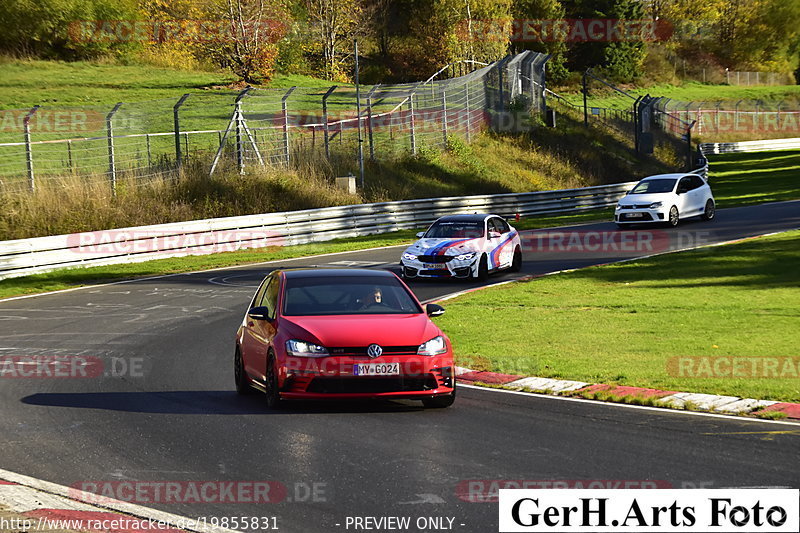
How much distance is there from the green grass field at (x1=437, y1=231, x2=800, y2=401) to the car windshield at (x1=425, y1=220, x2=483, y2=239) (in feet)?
6.73

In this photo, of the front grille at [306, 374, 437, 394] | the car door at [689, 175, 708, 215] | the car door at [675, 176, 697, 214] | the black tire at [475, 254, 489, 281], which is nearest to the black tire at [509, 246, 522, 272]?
the black tire at [475, 254, 489, 281]

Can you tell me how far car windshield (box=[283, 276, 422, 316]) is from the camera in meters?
11.3

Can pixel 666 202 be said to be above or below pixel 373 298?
below

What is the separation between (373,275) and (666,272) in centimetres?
1215

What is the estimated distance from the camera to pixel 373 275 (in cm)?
1207

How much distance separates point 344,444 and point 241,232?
22213 millimetres

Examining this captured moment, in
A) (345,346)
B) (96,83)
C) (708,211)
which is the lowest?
(708,211)

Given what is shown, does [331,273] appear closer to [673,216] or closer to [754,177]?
[673,216]

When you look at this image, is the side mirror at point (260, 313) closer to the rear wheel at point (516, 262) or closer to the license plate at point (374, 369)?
the license plate at point (374, 369)

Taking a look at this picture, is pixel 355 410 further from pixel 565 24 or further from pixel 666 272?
pixel 565 24

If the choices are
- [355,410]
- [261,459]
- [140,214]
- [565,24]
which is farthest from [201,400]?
[565,24]

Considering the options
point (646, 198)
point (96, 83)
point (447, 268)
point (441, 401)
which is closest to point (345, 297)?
point (441, 401)

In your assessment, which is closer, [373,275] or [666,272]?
[373,275]

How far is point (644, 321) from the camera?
54.6 ft
